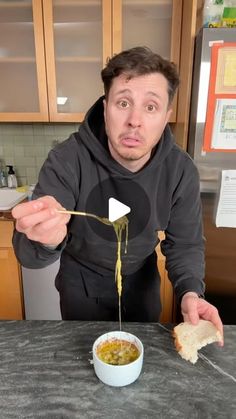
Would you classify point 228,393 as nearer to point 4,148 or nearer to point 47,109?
point 47,109

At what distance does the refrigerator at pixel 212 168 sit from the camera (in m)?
1.43

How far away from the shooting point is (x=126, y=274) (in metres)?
1.14

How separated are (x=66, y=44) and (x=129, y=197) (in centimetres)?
130

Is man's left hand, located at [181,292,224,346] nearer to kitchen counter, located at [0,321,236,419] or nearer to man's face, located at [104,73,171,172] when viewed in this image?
kitchen counter, located at [0,321,236,419]

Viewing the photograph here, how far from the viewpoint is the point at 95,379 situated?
2.22 ft

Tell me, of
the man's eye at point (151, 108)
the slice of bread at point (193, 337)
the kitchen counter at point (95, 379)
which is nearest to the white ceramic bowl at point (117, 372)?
the kitchen counter at point (95, 379)

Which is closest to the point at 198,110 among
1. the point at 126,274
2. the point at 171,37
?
the point at 171,37

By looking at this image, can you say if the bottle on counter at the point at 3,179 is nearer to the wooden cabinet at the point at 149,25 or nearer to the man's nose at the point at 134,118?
the wooden cabinet at the point at 149,25

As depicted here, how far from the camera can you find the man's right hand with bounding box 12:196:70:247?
629mm

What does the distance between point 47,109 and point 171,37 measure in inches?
32.5

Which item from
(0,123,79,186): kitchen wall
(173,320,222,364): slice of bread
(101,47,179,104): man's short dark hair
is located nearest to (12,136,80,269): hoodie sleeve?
(101,47,179,104): man's short dark hair

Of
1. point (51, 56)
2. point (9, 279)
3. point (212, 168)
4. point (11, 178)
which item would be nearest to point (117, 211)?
point (212, 168)

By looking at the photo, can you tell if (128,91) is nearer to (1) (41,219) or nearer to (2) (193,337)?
(1) (41,219)
